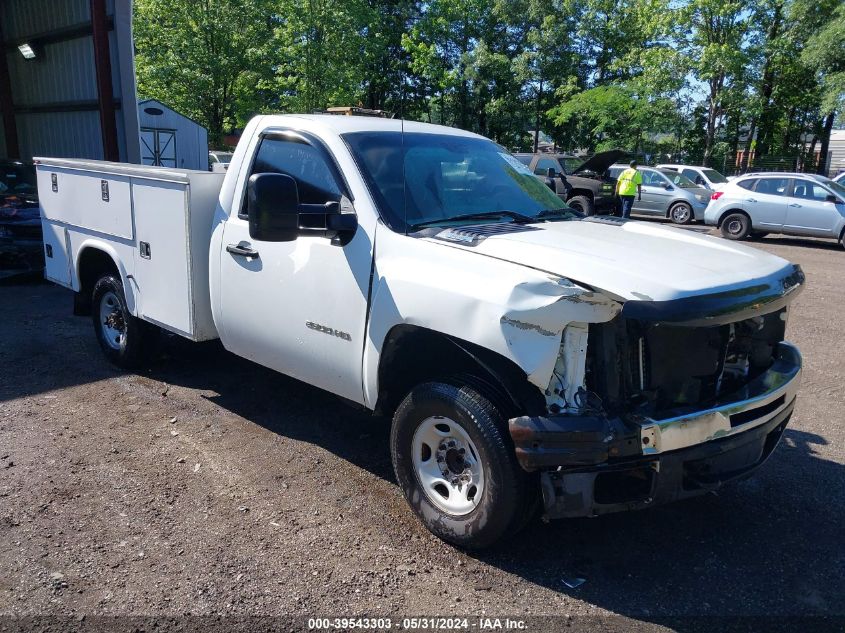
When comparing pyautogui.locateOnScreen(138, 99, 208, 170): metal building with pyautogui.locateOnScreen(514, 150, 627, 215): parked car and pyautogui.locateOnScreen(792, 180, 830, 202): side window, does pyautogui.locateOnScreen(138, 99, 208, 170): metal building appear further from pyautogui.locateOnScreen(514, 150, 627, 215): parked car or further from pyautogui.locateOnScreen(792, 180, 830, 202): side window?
pyautogui.locateOnScreen(792, 180, 830, 202): side window

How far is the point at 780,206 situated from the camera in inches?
622

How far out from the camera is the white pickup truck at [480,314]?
9.46ft

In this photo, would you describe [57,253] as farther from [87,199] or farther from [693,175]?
[693,175]

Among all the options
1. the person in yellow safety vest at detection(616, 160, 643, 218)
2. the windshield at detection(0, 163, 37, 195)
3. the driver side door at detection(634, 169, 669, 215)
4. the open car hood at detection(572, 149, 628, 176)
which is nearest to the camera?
the windshield at detection(0, 163, 37, 195)

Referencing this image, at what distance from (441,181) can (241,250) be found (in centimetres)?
134

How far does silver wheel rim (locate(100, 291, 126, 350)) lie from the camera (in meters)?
5.86

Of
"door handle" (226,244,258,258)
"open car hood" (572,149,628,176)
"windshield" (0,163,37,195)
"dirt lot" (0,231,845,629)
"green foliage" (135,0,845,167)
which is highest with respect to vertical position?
"green foliage" (135,0,845,167)

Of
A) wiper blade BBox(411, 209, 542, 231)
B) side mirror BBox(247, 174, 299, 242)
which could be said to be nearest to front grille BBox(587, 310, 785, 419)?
wiper blade BBox(411, 209, 542, 231)

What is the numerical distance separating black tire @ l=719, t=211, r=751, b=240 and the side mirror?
1509 centimetres

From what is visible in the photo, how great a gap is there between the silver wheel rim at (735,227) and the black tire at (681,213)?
3548 mm

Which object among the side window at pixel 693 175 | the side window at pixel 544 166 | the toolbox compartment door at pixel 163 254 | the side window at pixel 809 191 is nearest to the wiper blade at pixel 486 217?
the toolbox compartment door at pixel 163 254

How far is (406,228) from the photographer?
363 centimetres

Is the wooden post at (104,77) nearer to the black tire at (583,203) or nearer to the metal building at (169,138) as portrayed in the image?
the metal building at (169,138)

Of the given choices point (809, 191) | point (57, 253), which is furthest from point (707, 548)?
point (809, 191)
